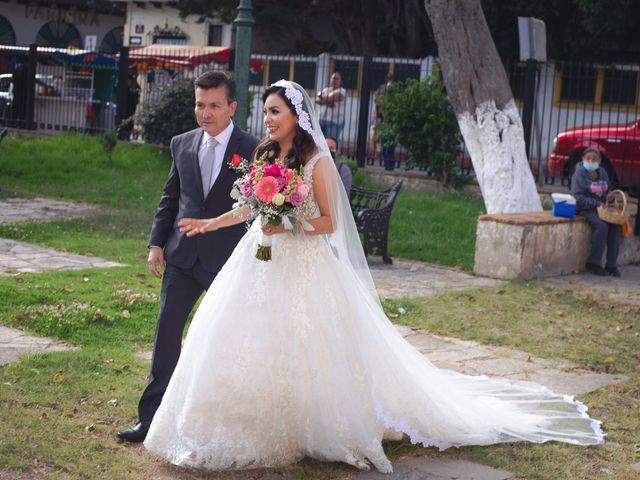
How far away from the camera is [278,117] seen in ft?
16.8

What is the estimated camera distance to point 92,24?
1693 inches

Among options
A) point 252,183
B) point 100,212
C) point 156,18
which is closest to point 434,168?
point 100,212

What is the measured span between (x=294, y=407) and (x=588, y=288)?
656cm

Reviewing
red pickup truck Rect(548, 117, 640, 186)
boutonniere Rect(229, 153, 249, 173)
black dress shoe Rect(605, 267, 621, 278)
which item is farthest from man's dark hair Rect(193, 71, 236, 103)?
red pickup truck Rect(548, 117, 640, 186)

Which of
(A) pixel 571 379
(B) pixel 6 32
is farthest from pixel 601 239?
(B) pixel 6 32

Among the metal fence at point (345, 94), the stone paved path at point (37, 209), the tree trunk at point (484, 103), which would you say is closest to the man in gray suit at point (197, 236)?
the stone paved path at point (37, 209)

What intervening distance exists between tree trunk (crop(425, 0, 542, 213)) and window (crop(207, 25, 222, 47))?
71.1 feet

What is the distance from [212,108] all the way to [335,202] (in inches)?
32.2

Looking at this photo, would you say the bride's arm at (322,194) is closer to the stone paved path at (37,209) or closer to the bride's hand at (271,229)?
the bride's hand at (271,229)

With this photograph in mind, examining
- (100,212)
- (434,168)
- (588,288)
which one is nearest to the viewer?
(588,288)

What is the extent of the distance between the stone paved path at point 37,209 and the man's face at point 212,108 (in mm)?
8373

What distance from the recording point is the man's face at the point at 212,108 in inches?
208

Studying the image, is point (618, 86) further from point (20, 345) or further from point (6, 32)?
point (6, 32)

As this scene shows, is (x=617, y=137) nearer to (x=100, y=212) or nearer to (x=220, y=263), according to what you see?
(x=100, y=212)
